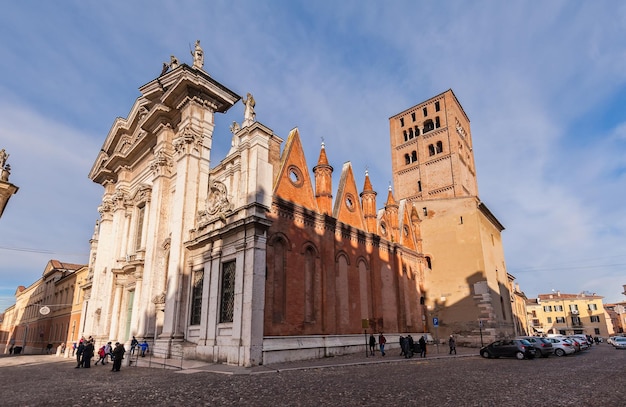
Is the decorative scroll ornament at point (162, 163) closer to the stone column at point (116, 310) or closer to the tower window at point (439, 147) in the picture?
the stone column at point (116, 310)

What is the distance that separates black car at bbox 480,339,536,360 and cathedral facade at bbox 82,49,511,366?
22.1ft

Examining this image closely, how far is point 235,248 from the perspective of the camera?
Answer: 1920cm

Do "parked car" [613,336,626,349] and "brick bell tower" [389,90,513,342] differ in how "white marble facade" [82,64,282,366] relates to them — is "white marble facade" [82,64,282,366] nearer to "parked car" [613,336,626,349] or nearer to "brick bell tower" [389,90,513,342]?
"brick bell tower" [389,90,513,342]

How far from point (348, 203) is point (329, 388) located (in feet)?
58.4

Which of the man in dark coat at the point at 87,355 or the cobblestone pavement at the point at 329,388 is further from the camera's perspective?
the man in dark coat at the point at 87,355

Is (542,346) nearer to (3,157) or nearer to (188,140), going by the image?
(188,140)

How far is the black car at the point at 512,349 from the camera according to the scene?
69.6 ft

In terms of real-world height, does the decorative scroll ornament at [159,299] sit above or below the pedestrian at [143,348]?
above

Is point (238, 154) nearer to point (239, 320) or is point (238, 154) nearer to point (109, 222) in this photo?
point (239, 320)

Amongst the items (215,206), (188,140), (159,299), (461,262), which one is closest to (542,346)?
(461,262)

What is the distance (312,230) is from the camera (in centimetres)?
2258

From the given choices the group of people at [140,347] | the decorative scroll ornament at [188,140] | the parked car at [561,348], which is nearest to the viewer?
the group of people at [140,347]

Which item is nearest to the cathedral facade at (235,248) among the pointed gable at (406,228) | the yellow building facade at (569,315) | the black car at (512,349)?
the pointed gable at (406,228)

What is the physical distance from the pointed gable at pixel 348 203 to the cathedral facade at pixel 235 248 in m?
0.10
